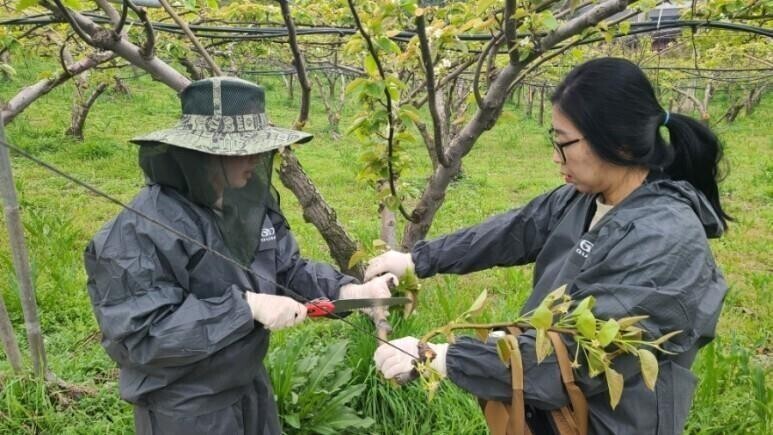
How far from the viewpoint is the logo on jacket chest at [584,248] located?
165 cm

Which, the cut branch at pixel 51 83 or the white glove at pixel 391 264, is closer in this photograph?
the white glove at pixel 391 264

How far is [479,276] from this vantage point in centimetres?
550

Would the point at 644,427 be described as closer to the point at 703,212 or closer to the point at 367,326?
the point at 703,212

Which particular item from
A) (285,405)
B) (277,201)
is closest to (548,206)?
(277,201)

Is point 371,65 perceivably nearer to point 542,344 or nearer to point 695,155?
point 695,155

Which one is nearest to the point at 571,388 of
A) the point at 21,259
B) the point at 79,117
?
the point at 21,259

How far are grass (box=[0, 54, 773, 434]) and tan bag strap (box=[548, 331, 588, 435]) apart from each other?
1.12 meters

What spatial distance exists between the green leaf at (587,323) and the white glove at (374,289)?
98cm

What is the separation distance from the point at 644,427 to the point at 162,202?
1395 mm

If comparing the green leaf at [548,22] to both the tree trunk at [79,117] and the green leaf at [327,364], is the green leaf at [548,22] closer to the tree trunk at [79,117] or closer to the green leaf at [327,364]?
the green leaf at [327,364]

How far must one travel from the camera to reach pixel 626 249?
4.90 feet

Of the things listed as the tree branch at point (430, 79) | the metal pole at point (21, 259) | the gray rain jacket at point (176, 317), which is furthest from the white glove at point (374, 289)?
the metal pole at point (21, 259)

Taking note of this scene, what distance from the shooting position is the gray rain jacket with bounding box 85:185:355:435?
159 cm

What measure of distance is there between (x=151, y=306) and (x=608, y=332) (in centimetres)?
110
